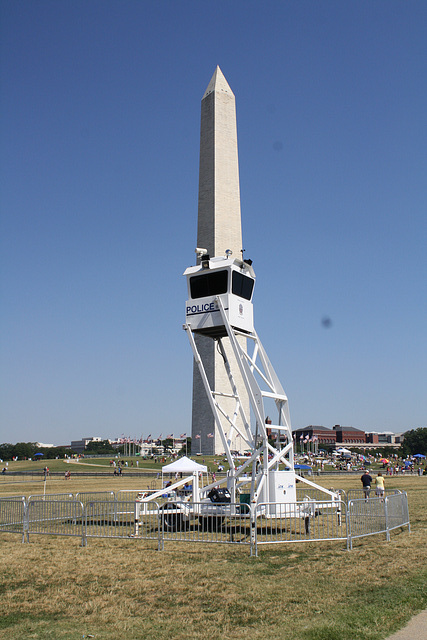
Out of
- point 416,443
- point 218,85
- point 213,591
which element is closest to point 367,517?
point 213,591

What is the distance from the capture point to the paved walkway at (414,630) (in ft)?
24.5

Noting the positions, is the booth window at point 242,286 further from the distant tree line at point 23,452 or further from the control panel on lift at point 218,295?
the distant tree line at point 23,452

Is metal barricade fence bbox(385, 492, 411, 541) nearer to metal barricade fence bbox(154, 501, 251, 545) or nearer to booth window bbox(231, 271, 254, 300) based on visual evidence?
metal barricade fence bbox(154, 501, 251, 545)

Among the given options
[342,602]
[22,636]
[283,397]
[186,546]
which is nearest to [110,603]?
[22,636]

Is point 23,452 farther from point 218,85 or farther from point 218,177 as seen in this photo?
point 218,85

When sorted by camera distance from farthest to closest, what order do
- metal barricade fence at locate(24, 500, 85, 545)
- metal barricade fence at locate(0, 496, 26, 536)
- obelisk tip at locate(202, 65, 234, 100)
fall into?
1. obelisk tip at locate(202, 65, 234, 100)
2. metal barricade fence at locate(0, 496, 26, 536)
3. metal barricade fence at locate(24, 500, 85, 545)

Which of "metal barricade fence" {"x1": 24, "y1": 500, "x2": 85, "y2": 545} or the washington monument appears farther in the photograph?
the washington monument

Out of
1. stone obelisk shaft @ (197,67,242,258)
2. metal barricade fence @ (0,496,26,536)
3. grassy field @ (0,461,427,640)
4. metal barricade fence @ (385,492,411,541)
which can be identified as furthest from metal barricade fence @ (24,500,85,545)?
stone obelisk shaft @ (197,67,242,258)

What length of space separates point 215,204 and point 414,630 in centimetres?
7764

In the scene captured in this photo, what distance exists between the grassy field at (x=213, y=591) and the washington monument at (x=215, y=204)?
2582 inches

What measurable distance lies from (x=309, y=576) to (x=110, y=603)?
3.75 metres

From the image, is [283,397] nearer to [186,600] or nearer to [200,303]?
[200,303]

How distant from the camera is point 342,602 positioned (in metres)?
9.22

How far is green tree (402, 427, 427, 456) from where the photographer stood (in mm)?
151975
